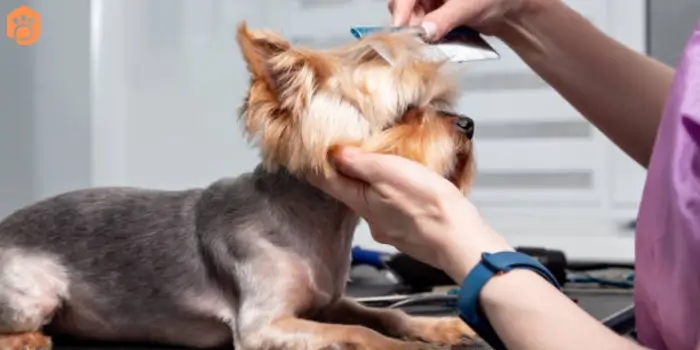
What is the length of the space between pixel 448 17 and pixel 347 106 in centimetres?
16

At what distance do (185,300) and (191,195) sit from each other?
0.14m

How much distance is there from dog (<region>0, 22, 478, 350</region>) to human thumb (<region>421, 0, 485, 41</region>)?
0.03 m

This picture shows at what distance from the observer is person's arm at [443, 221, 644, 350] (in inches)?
29.2

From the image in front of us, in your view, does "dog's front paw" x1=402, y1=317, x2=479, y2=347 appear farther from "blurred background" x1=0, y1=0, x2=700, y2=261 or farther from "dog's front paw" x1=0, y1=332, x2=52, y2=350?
"blurred background" x1=0, y1=0, x2=700, y2=261

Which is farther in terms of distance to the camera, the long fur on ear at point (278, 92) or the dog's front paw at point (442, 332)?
the dog's front paw at point (442, 332)

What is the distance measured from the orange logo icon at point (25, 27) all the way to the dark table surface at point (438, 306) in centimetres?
102

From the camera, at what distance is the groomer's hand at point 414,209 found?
2.75ft

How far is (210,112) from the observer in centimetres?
242

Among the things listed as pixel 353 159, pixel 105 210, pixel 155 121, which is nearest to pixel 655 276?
pixel 353 159

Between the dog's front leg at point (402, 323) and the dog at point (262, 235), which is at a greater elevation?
the dog at point (262, 235)

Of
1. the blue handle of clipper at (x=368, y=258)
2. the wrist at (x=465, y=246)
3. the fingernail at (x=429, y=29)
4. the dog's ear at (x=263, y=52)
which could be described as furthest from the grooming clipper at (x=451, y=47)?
the blue handle of clipper at (x=368, y=258)

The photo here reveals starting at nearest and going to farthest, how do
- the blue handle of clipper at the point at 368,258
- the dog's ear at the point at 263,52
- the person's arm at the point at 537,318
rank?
1. the person's arm at the point at 537,318
2. the dog's ear at the point at 263,52
3. the blue handle of clipper at the point at 368,258

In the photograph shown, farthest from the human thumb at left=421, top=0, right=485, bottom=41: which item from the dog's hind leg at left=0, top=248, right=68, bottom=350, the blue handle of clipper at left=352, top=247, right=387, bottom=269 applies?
the blue handle of clipper at left=352, top=247, right=387, bottom=269

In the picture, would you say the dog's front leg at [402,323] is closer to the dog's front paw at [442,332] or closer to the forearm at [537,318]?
the dog's front paw at [442,332]
